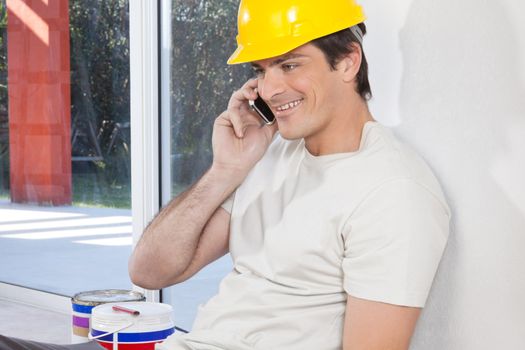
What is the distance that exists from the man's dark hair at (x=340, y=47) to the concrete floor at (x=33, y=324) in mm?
2423

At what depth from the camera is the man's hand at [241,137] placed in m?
2.02

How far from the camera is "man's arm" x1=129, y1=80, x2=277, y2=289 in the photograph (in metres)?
2.01

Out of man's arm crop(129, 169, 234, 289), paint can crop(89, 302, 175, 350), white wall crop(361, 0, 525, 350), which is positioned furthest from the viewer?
paint can crop(89, 302, 175, 350)

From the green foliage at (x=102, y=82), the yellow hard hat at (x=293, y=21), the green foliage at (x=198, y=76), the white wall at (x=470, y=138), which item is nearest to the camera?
the white wall at (x=470, y=138)

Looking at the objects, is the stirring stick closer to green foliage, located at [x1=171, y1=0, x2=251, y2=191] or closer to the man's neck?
the man's neck

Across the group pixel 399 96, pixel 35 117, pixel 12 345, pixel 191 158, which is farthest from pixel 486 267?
pixel 35 117

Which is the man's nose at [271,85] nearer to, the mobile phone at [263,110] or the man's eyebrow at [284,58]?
the man's eyebrow at [284,58]

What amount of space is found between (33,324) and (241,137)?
98.5 inches

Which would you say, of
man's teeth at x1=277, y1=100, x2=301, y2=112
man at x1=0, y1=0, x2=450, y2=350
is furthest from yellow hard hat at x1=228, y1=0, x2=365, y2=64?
man's teeth at x1=277, y1=100, x2=301, y2=112

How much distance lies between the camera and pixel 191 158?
362 centimetres

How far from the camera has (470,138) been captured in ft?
5.13

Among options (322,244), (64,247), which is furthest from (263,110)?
(64,247)

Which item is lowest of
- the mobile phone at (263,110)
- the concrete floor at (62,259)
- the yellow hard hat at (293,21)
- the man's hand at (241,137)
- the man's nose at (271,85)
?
the concrete floor at (62,259)

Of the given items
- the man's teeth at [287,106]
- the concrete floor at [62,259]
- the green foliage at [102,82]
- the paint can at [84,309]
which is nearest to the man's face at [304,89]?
the man's teeth at [287,106]
